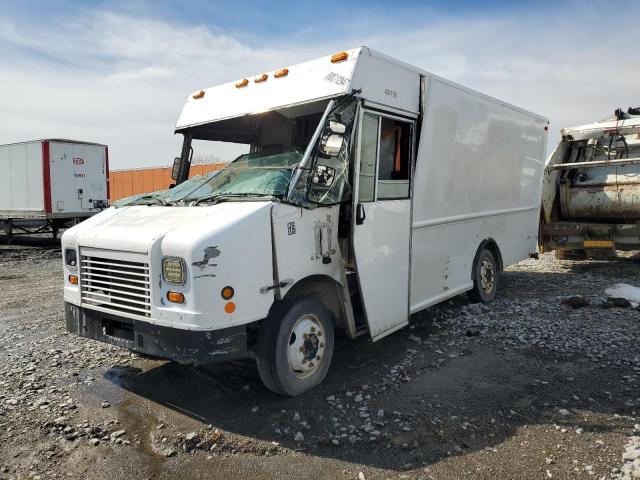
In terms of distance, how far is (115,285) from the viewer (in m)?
3.90

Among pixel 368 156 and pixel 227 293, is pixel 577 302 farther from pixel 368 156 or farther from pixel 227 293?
pixel 227 293

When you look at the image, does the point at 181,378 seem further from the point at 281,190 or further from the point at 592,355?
the point at 592,355

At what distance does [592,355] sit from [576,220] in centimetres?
574

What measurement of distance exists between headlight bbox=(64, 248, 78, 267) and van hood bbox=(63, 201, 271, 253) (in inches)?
4.2

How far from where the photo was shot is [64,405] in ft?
13.4

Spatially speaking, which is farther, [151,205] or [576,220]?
[576,220]

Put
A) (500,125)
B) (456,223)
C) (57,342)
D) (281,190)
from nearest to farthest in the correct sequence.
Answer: (281,190) → (57,342) → (456,223) → (500,125)

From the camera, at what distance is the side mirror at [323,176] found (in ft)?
13.5

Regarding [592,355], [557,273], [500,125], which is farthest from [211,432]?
[557,273]

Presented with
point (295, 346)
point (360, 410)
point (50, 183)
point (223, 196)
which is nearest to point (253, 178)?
point (223, 196)

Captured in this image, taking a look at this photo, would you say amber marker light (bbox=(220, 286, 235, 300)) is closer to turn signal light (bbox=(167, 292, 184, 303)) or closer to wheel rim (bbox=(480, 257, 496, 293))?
turn signal light (bbox=(167, 292, 184, 303))

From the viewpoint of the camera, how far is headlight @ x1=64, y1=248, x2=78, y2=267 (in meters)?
4.26

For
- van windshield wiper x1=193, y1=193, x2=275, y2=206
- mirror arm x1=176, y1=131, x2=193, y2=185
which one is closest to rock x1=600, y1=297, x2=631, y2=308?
van windshield wiper x1=193, y1=193, x2=275, y2=206

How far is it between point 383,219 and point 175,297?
2.18 m
